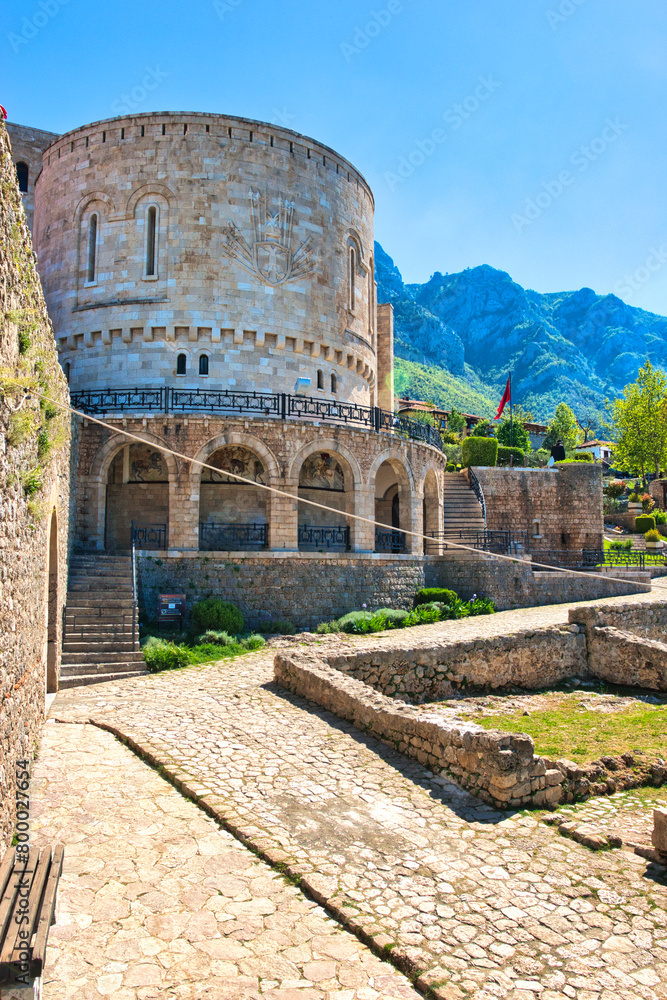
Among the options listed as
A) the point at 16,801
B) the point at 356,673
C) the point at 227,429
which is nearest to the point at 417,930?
the point at 16,801

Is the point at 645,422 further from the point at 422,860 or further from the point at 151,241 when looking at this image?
the point at 422,860

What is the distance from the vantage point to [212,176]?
23688mm

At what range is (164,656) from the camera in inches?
564

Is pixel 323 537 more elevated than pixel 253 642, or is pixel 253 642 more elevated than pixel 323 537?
pixel 323 537

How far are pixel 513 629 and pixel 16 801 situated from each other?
562 inches

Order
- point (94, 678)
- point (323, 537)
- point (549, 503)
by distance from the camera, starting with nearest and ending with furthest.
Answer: point (94, 678), point (323, 537), point (549, 503)

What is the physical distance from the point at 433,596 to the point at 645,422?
128 feet

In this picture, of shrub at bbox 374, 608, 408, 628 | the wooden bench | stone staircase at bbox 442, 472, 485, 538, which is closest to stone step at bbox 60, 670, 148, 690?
the wooden bench

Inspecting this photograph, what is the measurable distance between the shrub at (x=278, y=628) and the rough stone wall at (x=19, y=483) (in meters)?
9.08

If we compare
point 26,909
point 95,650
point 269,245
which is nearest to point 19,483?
point 26,909

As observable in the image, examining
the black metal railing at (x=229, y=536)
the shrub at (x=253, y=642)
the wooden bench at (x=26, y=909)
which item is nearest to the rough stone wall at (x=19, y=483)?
the wooden bench at (x=26, y=909)

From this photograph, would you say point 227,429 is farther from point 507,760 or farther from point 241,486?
point 507,760

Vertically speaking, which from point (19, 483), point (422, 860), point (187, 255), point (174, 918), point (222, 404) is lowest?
point (422, 860)

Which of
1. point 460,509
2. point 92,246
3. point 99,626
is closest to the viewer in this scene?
point 99,626
